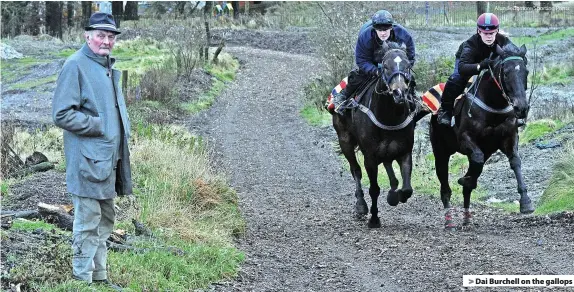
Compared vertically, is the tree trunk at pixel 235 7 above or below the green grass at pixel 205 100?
above

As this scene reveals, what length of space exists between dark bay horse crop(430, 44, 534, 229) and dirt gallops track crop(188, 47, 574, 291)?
0.74 meters

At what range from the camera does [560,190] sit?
14.0 m

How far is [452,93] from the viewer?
13281mm

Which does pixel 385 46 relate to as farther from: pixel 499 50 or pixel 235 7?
pixel 235 7

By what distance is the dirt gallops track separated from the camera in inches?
378

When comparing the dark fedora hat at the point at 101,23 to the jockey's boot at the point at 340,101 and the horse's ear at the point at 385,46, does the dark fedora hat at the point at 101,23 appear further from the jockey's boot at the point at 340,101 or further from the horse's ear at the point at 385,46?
the jockey's boot at the point at 340,101

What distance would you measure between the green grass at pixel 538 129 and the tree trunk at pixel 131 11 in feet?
121

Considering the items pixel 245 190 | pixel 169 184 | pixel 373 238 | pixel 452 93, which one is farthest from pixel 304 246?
pixel 245 190

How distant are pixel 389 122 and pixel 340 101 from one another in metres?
1.45

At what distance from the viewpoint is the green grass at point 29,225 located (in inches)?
375

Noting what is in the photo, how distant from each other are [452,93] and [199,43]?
21030mm

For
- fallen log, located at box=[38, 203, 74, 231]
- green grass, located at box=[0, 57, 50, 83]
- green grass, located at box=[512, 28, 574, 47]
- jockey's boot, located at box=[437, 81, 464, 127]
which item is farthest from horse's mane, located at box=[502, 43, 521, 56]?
green grass, located at box=[0, 57, 50, 83]

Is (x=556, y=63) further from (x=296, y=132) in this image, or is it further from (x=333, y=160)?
(x=333, y=160)

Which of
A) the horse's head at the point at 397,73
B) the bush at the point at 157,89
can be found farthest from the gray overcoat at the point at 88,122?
the bush at the point at 157,89
